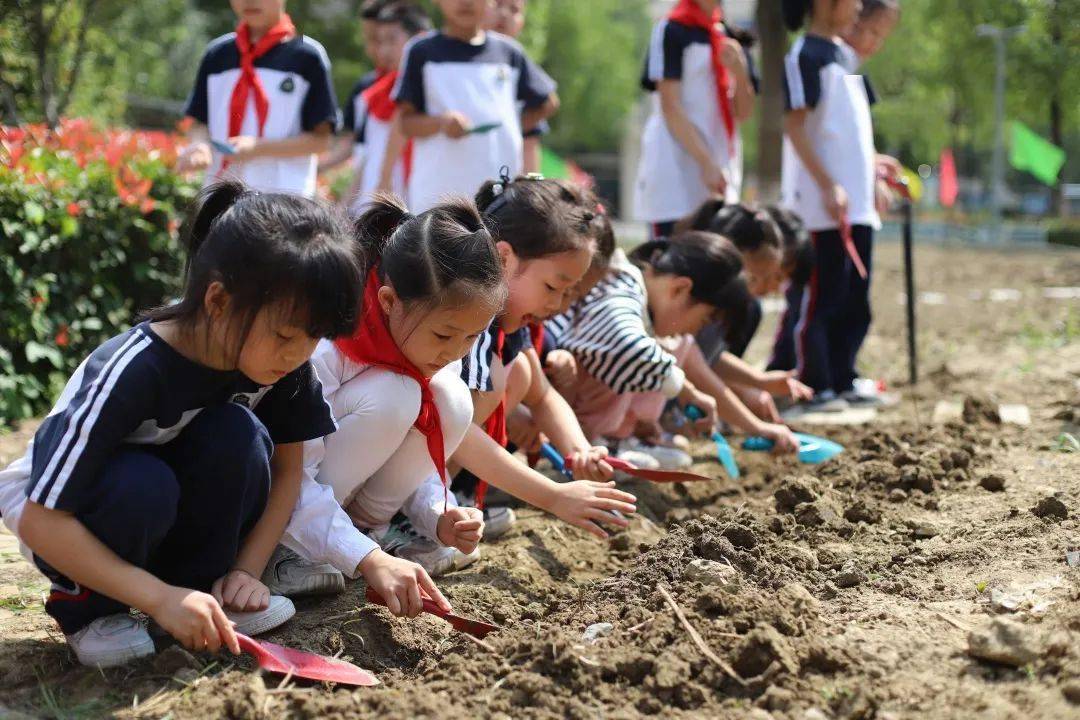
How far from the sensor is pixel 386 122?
600cm

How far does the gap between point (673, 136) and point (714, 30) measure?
50cm

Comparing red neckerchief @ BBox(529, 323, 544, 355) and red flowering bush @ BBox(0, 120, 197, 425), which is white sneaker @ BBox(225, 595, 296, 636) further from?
red flowering bush @ BBox(0, 120, 197, 425)

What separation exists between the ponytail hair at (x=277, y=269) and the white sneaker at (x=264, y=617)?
2.02 ft

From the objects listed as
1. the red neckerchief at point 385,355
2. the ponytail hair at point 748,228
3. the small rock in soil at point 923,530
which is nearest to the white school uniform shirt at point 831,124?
the ponytail hair at point 748,228

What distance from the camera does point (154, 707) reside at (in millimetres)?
2264

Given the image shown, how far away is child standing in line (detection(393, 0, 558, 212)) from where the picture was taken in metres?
5.09

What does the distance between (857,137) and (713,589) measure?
3.68 meters

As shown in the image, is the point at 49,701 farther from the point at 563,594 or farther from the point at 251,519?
the point at 563,594

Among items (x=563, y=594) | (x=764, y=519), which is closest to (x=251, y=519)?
(x=563, y=594)

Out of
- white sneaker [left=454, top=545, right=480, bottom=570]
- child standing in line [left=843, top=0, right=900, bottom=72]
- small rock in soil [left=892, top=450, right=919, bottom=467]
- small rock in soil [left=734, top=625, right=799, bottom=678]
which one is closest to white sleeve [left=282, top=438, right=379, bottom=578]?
white sneaker [left=454, top=545, right=480, bottom=570]

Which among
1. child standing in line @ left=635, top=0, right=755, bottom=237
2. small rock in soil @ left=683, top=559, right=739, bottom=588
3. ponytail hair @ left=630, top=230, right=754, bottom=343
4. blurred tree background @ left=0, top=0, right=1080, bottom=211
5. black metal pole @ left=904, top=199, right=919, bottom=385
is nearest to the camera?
small rock in soil @ left=683, top=559, right=739, bottom=588

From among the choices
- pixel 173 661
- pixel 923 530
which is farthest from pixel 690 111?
pixel 173 661

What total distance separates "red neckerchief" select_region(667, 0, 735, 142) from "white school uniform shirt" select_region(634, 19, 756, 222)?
0.07 ft

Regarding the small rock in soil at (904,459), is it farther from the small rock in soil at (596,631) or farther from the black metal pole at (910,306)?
the black metal pole at (910,306)
